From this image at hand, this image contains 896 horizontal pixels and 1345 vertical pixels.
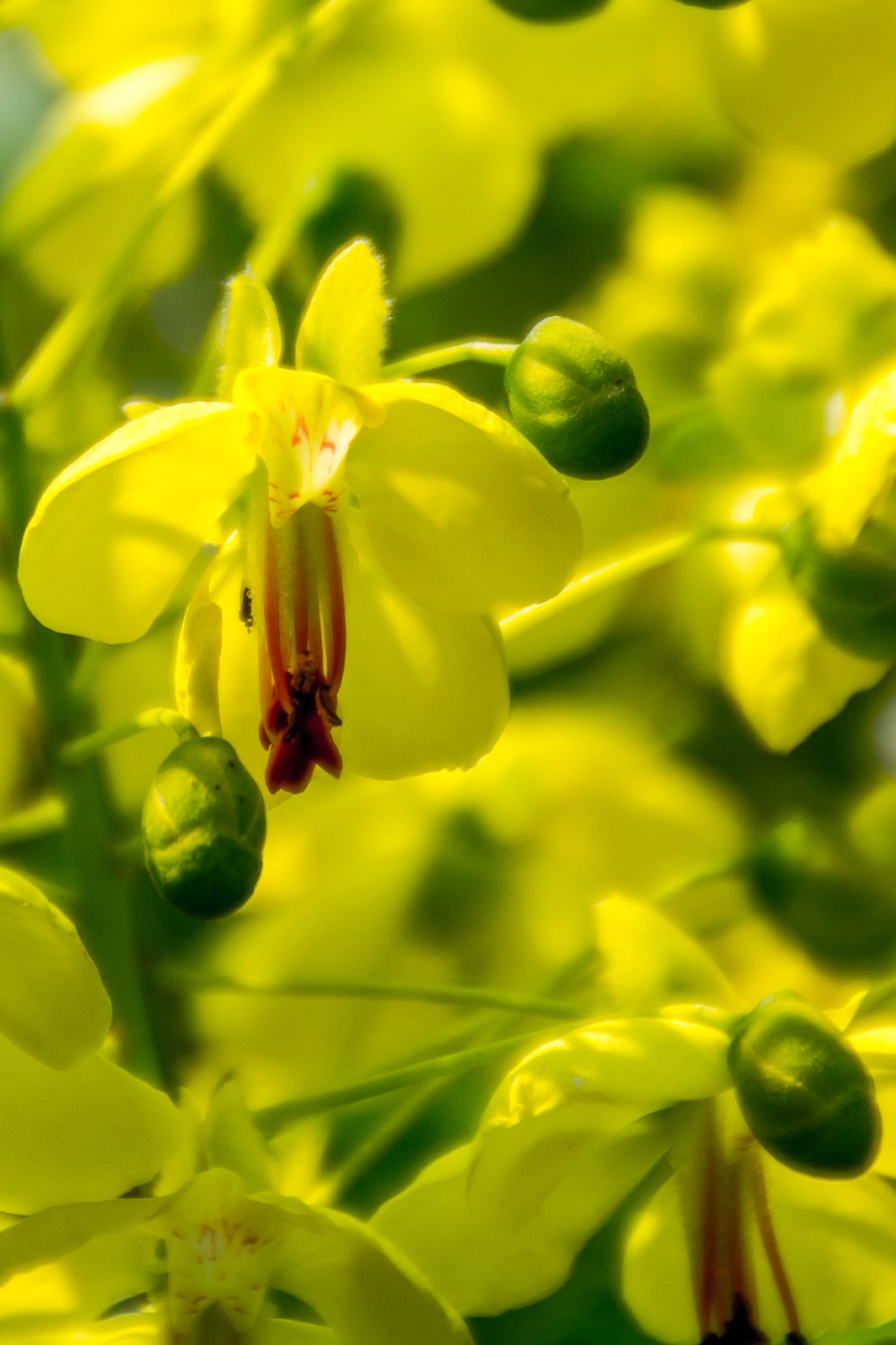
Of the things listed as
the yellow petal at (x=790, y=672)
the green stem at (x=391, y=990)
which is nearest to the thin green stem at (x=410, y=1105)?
the green stem at (x=391, y=990)

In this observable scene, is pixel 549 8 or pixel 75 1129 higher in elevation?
pixel 549 8

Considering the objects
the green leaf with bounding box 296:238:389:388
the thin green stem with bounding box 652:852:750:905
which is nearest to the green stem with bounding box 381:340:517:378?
the green leaf with bounding box 296:238:389:388

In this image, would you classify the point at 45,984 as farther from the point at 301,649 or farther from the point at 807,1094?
the point at 807,1094

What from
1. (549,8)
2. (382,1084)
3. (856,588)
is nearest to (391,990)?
(382,1084)

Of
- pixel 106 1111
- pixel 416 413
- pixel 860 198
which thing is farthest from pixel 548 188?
pixel 106 1111

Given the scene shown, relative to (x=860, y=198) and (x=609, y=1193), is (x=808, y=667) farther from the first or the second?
(x=860, y=198)
